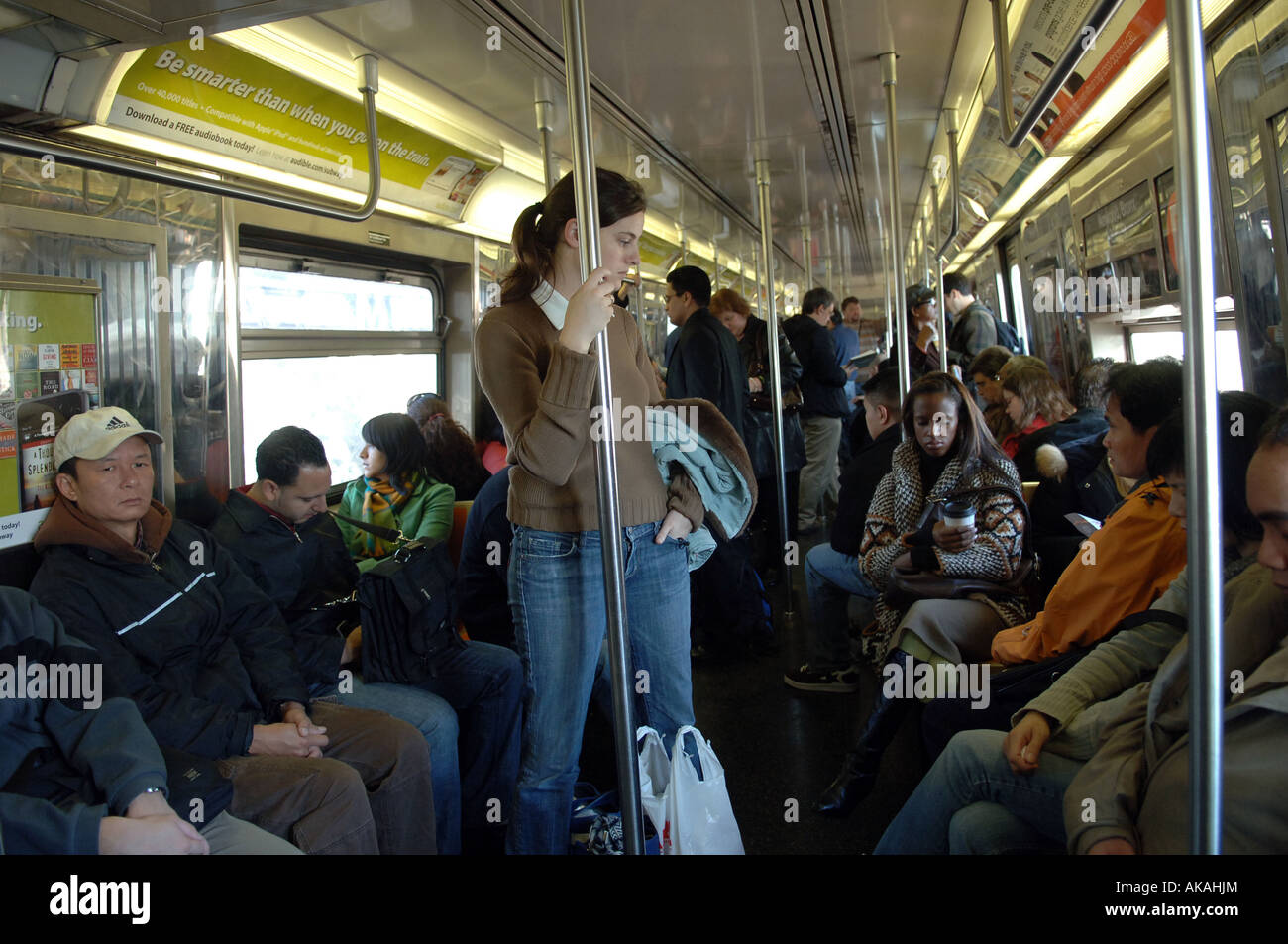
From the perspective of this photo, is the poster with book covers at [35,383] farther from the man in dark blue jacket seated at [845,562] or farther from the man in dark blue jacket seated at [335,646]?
the man in dark blue jacket seated at [845,562]

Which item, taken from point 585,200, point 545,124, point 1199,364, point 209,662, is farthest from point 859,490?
point 1199,364

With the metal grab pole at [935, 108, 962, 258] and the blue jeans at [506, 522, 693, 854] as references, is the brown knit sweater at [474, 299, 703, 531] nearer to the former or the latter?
the blue jeans at [506, 522, 693, 854]

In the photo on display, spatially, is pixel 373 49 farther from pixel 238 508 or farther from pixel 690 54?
pixel 238 508

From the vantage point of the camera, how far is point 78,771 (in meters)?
1.97

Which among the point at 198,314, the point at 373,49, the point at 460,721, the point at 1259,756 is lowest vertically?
the point at 460,721

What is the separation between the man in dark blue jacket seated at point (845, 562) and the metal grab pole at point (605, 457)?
1973 millimetres

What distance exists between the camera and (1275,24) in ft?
7.91

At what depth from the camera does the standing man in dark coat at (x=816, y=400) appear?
6.72 metres

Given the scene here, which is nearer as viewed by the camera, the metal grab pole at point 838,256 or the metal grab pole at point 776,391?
the metal grab pole at point 776,391

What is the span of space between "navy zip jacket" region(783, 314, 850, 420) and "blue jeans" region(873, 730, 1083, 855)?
190 inches

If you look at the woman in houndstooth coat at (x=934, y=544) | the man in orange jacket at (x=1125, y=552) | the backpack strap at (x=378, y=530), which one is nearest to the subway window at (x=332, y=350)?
the backpack strap at (x=378, y=530)

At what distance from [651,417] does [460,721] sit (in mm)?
1481

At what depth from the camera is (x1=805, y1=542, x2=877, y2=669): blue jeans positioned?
390 centimetres
